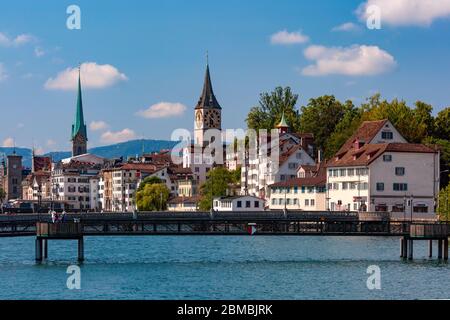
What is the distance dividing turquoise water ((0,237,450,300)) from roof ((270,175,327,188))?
53.4 metres

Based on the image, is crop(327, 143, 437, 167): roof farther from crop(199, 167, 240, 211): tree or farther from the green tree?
crop(199, 167, 240, 211): tree

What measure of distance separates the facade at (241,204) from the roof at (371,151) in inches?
841

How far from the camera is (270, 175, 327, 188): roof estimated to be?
151 meters

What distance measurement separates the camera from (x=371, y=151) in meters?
137

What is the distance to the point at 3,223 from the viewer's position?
7725cm

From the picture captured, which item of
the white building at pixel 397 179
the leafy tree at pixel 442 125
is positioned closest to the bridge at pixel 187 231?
the white building at pixel 397 179

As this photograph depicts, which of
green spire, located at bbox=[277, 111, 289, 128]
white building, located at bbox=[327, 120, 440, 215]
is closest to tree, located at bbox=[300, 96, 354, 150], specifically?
green spire, located at bbox=[277, 111, 289, 128]

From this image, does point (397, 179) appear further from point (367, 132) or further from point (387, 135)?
point (367, 132)

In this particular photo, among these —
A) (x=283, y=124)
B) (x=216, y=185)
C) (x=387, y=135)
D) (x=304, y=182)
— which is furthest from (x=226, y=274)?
(x=283, y=124)

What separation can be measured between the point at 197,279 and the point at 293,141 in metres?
120

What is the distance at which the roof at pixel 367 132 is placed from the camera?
474ft

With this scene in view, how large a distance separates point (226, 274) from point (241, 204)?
95035mm
